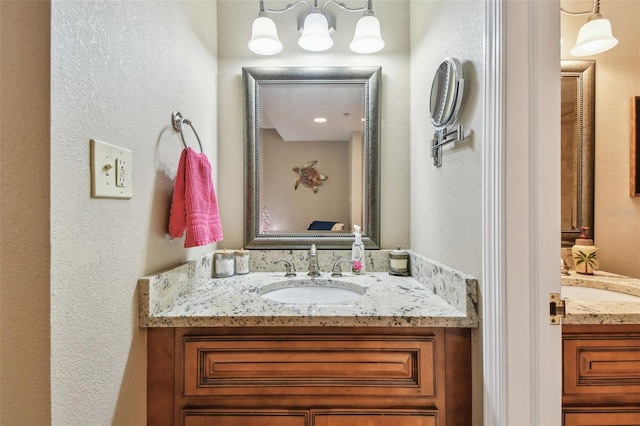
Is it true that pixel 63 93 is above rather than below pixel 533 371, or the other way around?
above

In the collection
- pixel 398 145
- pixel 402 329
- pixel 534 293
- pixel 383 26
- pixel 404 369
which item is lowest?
pixel 404 369

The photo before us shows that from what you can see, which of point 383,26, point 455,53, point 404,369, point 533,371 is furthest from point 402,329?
point 383,26

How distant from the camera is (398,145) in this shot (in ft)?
4.53

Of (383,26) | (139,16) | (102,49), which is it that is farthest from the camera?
(383,26)

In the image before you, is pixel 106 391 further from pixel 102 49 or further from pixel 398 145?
pixel 398 145

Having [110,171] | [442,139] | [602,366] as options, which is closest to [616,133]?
[442,139]

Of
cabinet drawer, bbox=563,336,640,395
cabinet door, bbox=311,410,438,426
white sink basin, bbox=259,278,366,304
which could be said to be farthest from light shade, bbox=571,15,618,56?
cabinet door, bbox=311,410,438,426

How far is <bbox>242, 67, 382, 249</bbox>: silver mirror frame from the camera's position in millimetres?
1360

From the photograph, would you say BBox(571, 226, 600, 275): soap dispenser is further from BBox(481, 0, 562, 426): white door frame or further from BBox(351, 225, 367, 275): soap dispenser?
BBox(351, 225, 367, 275): soap dispenser

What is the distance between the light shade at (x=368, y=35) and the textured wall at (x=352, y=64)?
3.8 inches

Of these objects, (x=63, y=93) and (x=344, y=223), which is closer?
(x=63, y=93)

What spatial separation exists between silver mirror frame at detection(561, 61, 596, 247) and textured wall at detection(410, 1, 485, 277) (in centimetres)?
69

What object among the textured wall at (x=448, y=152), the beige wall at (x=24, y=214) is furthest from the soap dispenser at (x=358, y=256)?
the beige wall at (x=24, y=214)

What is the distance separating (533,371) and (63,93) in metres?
1.15
